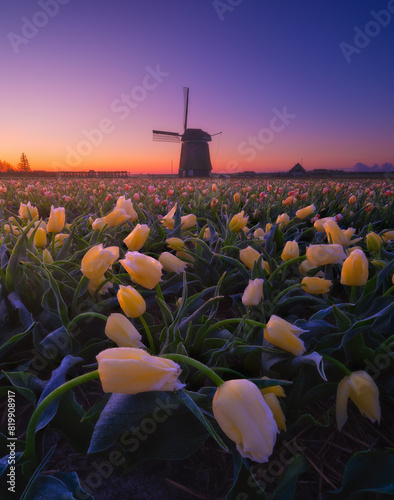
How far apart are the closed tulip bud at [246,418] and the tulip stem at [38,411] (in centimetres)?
27

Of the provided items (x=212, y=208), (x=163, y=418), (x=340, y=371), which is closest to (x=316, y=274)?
(x=340, y=371)

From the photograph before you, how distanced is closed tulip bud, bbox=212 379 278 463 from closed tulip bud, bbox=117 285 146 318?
0.39m

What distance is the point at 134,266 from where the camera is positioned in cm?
103

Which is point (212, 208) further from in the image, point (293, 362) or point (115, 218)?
point (293, 362)

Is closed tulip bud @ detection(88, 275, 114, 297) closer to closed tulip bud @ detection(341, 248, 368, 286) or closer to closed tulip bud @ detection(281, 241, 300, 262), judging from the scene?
closed tulip bud @ detection(281, 241, 300, 262)

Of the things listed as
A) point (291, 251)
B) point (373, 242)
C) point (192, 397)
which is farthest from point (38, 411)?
point (373, 242)

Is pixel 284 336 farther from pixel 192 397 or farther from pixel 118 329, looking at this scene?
pixel 118 329

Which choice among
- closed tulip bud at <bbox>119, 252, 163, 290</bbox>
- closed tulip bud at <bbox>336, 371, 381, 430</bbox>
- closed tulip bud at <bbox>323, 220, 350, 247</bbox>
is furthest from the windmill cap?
closed tulip bud at <bbox>336, 371, 381, 430</bbox>

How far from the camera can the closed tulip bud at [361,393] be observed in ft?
2.97

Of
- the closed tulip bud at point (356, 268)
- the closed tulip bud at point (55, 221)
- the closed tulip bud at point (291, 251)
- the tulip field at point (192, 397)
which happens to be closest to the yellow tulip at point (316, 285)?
the tulip field at point (192, 397)

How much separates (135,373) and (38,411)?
0.74ft

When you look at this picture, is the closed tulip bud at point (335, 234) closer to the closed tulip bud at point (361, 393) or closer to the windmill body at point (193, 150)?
the closed tulip bud at point (361, 393)

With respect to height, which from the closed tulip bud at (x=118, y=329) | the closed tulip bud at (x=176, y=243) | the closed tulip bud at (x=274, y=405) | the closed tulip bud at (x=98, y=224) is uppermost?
the closed tulip bud at (x=98, y=224)

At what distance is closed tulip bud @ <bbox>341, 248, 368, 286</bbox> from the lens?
115 centimetres
